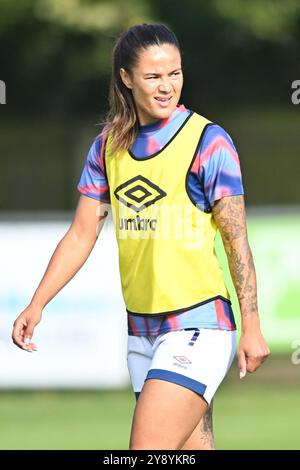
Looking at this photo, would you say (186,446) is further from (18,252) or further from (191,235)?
(18,252)

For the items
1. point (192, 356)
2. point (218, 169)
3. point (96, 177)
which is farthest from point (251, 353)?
point (96, 177)

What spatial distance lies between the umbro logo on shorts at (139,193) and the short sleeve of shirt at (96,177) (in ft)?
0.57

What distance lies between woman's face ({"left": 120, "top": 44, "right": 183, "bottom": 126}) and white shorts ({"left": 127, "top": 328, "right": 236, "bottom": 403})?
37.0 inches

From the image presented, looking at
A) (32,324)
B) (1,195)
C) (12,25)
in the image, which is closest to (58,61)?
(12,25)

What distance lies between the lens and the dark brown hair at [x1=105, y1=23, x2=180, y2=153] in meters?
Answer: 5.55

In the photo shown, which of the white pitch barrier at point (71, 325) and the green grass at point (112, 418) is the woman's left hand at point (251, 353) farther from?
the white pitch barrier at point (71, 325)

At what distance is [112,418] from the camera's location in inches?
464

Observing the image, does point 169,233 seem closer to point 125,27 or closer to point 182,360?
point 182,360

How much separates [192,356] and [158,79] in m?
1.16

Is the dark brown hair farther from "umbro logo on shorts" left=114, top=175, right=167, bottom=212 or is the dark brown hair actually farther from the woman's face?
"umbro logo on shorts" left=114, top=175, right=167, bottom=212

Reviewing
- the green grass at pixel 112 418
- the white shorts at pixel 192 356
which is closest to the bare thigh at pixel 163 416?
the white shorts at pixel 192 356

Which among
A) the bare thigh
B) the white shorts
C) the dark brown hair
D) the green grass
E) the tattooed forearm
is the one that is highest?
the dark brown hair

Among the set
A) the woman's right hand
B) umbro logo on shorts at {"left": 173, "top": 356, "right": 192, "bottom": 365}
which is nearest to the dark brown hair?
the woman's right hand

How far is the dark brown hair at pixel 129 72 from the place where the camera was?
18.2ft
